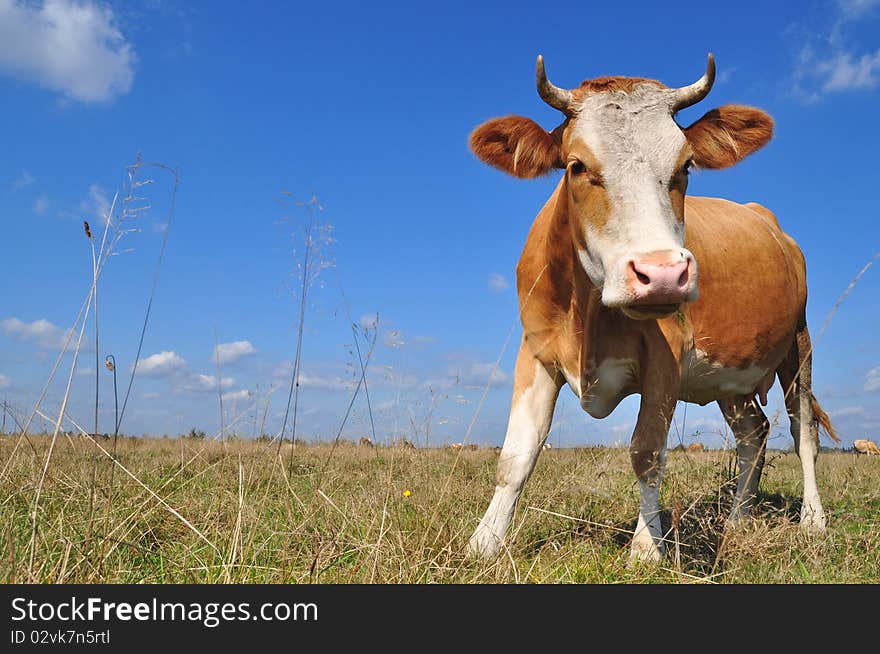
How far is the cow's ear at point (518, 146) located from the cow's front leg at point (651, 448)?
1.59 meters

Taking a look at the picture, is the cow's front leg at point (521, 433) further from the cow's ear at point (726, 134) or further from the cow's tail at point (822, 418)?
the cow's tail at point (822, 418)

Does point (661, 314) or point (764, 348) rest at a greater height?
point (764, 348)

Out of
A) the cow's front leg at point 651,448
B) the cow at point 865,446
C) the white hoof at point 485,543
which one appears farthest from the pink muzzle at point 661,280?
the cow at point 865,446

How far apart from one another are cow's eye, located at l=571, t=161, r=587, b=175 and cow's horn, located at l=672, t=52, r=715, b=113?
30.6 inches

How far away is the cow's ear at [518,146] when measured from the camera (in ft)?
14.7

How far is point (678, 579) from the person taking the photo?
3742 mm

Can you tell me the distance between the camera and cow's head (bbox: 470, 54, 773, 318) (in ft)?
A: 11.6

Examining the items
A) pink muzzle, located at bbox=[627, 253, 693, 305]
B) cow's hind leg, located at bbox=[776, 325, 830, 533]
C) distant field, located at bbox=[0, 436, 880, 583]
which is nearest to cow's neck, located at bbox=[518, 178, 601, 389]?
pink muzzle, located at bbox=[627, 253, 693, 305]
